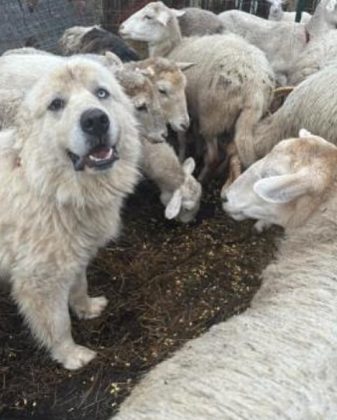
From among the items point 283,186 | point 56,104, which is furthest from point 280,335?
point 56,104

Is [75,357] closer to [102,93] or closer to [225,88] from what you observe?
[102,93]

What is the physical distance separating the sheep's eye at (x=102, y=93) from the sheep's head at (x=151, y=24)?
3281 millimetres

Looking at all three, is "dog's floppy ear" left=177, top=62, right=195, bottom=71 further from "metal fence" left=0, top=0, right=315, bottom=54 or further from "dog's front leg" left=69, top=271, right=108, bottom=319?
"metal fence" left=0, top=0, right=315, bottom=54

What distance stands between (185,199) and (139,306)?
1051 millimetres

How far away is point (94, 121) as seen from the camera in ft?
8.84

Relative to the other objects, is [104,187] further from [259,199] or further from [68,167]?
[259,199]

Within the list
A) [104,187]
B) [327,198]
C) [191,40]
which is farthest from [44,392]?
[191,40]

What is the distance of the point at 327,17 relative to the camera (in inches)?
279

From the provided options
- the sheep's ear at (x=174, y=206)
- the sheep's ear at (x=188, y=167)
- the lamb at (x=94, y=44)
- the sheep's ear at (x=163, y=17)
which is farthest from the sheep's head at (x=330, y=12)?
the sheep's ear at (x=174, y=206)

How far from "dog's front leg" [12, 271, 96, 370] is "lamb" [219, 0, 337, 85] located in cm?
455

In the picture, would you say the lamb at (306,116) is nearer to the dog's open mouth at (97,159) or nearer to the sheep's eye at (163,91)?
the sheep's eye at (163,91)

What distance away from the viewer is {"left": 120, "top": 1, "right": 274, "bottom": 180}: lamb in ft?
16.2

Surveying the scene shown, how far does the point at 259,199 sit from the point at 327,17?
178 inches

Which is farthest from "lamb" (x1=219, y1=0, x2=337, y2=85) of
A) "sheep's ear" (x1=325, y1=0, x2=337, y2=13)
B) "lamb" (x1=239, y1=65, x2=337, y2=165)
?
"lamb" (x1=239, y1=65, x2=337, y2=165)
